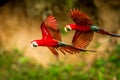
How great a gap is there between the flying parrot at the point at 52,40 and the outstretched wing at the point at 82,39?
0.05ft

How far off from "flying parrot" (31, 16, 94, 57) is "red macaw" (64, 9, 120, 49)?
0.02 m

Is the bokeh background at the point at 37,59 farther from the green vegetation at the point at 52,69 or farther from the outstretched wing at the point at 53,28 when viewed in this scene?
the outstretched wing at the point at 53,28

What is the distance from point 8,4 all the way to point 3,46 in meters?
0.78

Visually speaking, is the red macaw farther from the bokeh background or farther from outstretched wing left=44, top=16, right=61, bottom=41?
the bokeh background

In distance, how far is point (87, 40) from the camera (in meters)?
0.81

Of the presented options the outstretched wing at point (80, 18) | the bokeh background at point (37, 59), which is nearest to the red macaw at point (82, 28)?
the outstretched wing at point (80, 18)

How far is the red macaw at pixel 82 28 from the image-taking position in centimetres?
80

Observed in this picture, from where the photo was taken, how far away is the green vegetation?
6203 mm

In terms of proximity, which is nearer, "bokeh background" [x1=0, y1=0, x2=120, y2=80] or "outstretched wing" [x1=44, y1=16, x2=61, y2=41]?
"outstretched wing" [x1=44, y1=16, x2=61, y2=41]

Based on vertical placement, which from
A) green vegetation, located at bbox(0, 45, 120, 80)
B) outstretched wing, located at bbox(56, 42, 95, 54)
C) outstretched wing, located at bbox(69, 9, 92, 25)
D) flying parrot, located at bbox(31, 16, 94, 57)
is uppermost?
outstretched wing, located at bbox(69, 9, 92, 25)

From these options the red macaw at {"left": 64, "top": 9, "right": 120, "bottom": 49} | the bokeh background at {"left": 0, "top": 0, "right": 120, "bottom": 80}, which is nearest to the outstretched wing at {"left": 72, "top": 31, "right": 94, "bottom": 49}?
the red macaw at {"left": 64, "top": 9, "right": 120, "bottom": 49}

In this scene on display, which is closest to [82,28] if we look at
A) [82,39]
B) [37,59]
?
[82,39]

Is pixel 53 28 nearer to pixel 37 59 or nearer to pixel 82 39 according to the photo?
pixel 82 39

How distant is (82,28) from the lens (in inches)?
31.7
